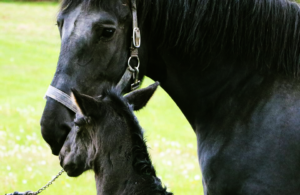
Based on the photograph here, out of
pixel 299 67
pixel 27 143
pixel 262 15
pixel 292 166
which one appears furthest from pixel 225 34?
pixel 27 143

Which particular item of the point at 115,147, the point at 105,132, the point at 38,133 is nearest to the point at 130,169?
the point at 115,147

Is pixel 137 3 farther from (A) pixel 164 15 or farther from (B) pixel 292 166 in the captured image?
(B) pixel 292 166

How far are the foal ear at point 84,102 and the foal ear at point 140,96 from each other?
0.36 metres

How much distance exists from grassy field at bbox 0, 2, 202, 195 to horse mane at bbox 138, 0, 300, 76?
125 cm

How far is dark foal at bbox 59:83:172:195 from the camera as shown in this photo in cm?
331

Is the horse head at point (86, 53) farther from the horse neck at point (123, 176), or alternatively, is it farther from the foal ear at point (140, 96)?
the horse neck at point (123, 176)

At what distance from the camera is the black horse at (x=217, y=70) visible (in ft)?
12.0

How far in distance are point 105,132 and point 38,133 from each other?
29.7ft

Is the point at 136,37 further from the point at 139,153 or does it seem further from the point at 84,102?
the point at 139,153

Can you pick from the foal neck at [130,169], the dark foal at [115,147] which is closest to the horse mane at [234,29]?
the dark foal at [115,147]

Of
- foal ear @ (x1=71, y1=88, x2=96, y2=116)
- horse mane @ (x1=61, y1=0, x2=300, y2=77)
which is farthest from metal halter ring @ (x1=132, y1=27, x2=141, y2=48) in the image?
foal ear @ (x1=71, y1=88, x2=96, y2=116)

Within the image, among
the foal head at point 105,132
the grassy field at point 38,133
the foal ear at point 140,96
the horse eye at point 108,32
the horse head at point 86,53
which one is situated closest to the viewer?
the foal head at point 105,132

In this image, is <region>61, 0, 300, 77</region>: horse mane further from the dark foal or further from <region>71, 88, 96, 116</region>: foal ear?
<region>71, 88, 96, 116</region>: foal ear

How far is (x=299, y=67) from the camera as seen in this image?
379 centimetres
